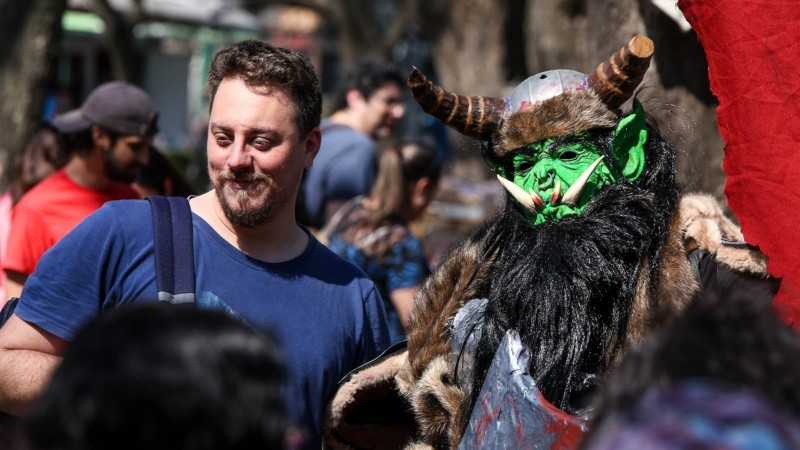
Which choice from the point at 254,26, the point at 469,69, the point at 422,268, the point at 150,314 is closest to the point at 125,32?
the point at 254,26

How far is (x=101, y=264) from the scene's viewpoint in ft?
9.07

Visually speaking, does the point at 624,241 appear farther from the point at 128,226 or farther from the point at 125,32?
the point at 125,32

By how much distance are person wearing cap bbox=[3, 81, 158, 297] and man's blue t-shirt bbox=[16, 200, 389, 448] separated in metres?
1.71

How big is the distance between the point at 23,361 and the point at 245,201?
0.69 metres

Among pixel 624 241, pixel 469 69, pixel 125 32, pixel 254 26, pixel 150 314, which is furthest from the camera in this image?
pixel 254 26

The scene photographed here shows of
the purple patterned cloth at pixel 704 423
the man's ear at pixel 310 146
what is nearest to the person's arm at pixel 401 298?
the man's ear at pixel 310 146

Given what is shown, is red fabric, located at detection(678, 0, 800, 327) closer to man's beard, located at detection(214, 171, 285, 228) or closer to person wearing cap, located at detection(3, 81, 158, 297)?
man's beard, located at detection(214, 171, 285, 228)

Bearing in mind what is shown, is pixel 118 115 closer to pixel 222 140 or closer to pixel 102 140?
pixel 102 140

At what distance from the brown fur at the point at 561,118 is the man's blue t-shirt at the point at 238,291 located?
2.15 feet

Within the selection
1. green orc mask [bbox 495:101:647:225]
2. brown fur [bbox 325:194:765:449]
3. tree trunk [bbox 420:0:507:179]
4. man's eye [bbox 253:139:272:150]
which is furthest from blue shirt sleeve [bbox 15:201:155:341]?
tree trunk [bbox 420:0:507:179]

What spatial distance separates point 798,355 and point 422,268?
11.6 ft

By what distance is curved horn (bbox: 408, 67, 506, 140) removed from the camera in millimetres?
2922

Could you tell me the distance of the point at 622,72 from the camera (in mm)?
2795

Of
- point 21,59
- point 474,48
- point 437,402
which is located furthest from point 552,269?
point 474,48
